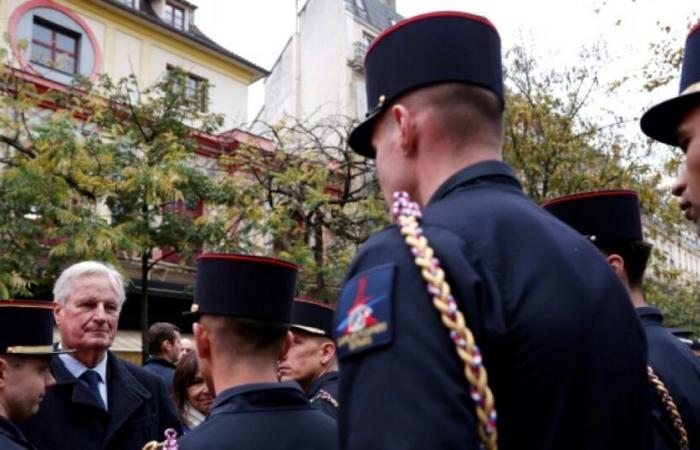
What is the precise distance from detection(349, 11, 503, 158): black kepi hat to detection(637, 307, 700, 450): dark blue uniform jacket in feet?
4.70

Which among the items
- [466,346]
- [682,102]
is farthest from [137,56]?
[466,346]

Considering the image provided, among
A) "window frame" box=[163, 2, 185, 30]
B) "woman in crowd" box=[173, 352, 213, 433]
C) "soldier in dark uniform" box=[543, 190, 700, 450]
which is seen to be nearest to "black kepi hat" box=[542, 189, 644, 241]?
"soldier in dark uniform" box=[543, 190, 700, 450]

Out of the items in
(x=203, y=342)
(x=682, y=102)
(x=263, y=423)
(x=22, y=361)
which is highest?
(x=682, y=102)

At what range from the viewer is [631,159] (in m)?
16.9

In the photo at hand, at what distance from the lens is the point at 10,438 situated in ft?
10.6

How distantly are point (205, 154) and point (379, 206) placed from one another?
19.7 ft

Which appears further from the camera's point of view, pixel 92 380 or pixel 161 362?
pixel 161 362

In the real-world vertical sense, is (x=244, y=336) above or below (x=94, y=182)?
below

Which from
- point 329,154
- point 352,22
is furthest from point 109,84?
point 352,22

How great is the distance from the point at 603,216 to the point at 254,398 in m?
1.68

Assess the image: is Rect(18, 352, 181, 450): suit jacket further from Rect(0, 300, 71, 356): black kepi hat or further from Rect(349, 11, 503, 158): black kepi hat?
Rect(349, 11, 503, 158): black kepi hat

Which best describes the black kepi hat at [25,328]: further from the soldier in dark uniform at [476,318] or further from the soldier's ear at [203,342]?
the soldier in dark uniform at [476,318]

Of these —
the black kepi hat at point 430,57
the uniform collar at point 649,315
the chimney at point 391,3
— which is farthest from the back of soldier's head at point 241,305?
the chimney at point 391,3

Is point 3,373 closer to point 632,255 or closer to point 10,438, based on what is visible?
point 10,438
